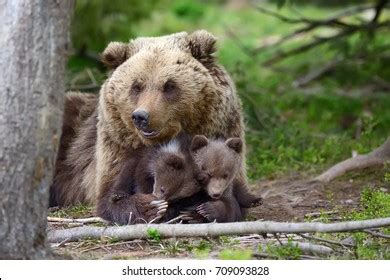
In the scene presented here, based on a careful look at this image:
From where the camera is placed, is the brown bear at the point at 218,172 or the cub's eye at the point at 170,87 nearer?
the brown bear at the point at 218,172

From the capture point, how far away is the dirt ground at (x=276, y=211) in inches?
215

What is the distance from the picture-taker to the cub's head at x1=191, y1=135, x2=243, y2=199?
589cm

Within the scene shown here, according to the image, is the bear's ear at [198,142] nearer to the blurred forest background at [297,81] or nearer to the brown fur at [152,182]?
the brown fur at [152,182]

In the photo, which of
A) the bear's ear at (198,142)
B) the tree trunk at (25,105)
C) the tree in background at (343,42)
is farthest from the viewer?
the tree in background at (343,42)

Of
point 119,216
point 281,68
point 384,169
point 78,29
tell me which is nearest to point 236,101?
point 119,216

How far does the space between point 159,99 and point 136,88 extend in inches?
8.8

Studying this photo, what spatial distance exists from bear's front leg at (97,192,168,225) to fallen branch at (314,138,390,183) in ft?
9.05

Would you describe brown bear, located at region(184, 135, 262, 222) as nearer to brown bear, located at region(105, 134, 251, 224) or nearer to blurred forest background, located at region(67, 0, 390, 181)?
brown bear, located at region(105, 134, 251, 224)

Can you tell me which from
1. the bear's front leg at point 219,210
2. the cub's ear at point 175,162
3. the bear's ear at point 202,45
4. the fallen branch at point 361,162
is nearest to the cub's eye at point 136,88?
A: the bear's ear at point 202,45

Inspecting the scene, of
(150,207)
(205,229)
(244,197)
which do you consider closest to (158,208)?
(150,207)

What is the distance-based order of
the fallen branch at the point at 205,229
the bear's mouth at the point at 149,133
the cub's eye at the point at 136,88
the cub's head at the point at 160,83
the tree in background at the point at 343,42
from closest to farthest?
the fallen branch at the point at 205,229 → the bear's mouth at the point at 149,133 → the cub's head at the point at 160,83 → the cub's eye at the point at 136,88 → the tree in background at the point at 343,42

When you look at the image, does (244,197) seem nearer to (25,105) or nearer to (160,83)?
(160,83)

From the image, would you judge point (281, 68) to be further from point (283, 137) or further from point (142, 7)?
point (283, 137)
